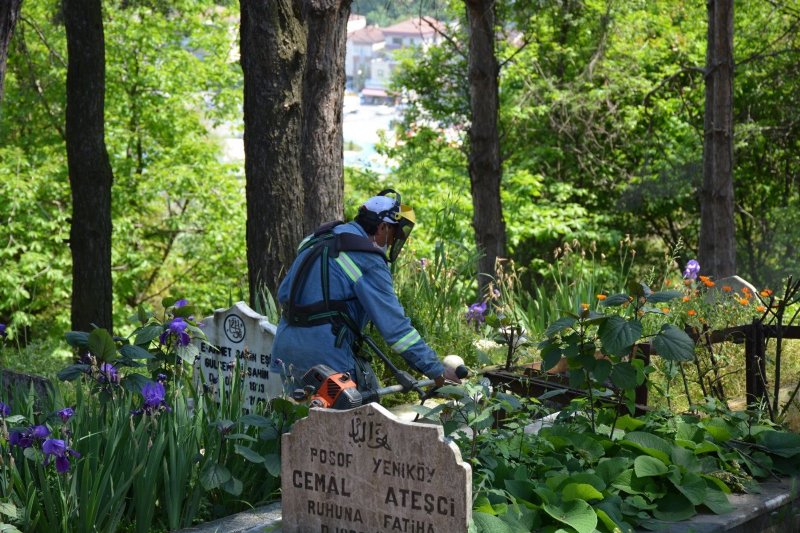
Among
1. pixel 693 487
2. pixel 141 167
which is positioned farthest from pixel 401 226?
pixel 141 167

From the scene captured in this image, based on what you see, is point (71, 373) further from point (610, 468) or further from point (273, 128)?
point (273, 128)

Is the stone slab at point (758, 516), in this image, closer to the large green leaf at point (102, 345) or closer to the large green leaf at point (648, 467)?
the large green leaf at point (648, 467)

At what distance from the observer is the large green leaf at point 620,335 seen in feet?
16.9

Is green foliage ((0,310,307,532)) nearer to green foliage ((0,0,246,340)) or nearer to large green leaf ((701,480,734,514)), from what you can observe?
large green leaf ((701,480,734,514))

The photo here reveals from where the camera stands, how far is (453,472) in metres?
4.11

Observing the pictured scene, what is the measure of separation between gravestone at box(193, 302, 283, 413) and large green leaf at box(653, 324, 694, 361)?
258 cm

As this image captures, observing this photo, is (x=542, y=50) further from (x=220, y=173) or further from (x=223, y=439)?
(x=223, y=439)

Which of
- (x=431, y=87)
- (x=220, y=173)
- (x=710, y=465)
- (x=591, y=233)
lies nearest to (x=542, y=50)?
(x=431, y=87)

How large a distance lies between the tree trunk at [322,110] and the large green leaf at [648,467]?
476 centimetres

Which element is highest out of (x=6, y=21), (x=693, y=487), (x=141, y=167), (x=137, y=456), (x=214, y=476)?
(x=6, y=21)

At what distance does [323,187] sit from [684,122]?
726 inches

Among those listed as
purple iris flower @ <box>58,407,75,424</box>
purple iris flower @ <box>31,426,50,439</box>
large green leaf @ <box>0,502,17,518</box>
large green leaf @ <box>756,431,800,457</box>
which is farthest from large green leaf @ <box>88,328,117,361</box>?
large green leaf @ <box>756,431,800,457</box>

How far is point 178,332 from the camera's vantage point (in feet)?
19.0

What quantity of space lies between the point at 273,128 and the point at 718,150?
694cm
